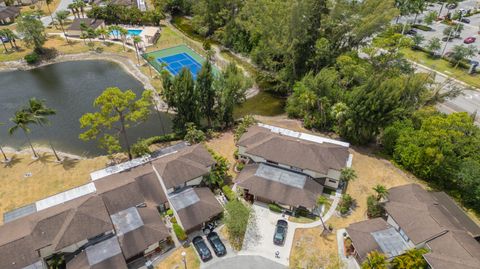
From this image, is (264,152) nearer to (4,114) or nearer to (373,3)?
(373,3)

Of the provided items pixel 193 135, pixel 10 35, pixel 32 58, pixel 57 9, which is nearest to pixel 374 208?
pixel 193 135

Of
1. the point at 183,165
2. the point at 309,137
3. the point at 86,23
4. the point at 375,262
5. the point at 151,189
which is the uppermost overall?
the point at 86,23

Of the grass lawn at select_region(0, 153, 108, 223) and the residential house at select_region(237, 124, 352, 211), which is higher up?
the residential house at select_region(237, 124, 352, 211)

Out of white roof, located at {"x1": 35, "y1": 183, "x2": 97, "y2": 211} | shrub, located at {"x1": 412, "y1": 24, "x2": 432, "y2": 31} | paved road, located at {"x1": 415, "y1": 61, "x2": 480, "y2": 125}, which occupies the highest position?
shrub, located at {"x1": 412, "y1": 24, "x2": 432, "y2": 31}

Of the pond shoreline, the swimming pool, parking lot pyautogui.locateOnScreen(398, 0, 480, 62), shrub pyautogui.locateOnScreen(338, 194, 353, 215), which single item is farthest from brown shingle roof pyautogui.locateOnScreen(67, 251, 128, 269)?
parking lot pyautogui.locateOnScreen(398, 0, 480, 62)

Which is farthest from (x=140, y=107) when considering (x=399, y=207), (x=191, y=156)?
(x=399, y=207)

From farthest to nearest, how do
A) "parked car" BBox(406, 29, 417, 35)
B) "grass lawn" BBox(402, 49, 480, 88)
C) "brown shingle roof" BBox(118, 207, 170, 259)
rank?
"parked car" BBox(406, 29, 417, 35), "grass lawn" BBox(402, 49, 480, 88), "brown shingle roof" BBox(118, 207, 170, 259)

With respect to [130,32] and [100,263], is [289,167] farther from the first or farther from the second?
[130,32]

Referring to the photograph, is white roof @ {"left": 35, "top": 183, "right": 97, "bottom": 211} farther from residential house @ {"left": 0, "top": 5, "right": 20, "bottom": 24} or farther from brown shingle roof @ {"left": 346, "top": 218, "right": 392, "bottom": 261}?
residential house @ {"left": 0, "top": 5, "right": 20, "bottom": 24}
